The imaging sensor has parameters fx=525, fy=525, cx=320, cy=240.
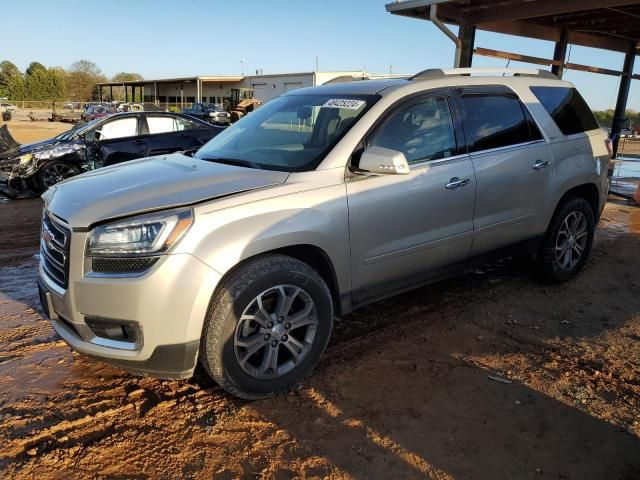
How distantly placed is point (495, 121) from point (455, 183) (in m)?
0.83

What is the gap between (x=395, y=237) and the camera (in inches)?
139

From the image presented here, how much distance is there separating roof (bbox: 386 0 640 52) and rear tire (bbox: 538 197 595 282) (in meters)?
4.66

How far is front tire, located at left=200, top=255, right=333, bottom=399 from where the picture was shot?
283cm

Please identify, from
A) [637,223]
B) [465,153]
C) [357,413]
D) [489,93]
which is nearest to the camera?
[357,413]

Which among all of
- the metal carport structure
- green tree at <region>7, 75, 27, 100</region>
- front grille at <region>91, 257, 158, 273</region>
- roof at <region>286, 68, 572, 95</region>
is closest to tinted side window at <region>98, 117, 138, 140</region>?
the metal carport structure

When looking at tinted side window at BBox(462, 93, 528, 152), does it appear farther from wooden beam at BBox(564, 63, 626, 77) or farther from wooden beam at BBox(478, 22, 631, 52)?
wooden beam at BBox(564, 63, 626, 77)

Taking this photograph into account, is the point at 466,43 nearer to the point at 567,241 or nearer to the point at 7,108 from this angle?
the point at 567,241

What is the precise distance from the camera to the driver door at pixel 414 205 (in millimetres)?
3387

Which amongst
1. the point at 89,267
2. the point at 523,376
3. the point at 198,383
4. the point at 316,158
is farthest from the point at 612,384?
the point at 89,267

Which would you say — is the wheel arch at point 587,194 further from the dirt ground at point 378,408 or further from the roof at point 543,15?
the roof at point 543,15

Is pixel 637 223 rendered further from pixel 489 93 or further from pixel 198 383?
pixel 198 383

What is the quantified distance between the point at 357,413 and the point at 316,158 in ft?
5.13

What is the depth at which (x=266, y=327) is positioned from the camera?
Answer: 302cm

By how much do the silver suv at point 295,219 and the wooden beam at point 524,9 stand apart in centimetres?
474
